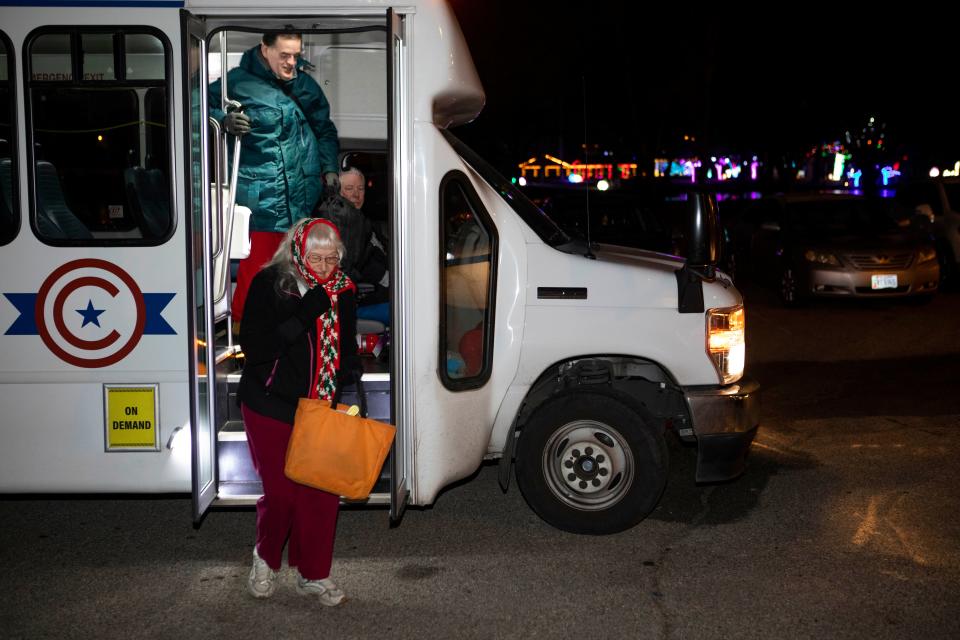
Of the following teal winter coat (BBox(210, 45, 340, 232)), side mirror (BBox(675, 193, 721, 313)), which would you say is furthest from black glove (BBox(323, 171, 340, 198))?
side mirror (BBox(675, 193, 721, 313))

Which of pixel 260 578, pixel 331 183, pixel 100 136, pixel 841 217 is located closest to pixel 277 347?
pixel 260 578

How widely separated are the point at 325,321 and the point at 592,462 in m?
1.76

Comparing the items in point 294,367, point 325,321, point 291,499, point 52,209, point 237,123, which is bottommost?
point 291,499

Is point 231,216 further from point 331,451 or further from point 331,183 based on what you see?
point 331,451

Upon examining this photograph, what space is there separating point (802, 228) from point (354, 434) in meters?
11.9

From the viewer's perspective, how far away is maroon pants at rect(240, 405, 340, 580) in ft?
15.1

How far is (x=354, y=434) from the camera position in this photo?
4477 millimetres

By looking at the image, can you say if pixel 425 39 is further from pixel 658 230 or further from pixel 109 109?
pixel 658 230

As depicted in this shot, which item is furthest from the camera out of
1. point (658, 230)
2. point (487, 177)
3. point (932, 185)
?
point (932, 185)

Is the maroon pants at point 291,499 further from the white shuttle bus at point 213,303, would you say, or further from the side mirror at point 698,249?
the side mirror at point 698,249

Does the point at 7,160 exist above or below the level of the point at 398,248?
above

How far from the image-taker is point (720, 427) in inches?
216

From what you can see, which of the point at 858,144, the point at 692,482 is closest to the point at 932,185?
the point at 692,482

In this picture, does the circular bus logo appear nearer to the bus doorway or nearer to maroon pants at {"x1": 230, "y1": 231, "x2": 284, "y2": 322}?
the bus doorway
